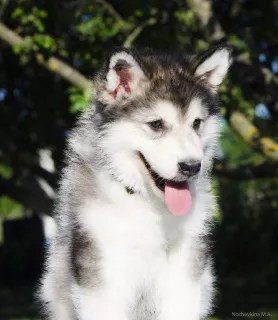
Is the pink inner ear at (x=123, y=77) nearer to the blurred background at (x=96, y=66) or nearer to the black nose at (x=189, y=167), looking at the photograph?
the black nose at (x=189, y=167)

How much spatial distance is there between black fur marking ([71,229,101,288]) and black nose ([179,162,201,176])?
0.71 metres

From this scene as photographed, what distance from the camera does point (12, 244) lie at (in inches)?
958

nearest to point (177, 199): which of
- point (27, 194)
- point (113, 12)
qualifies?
point (113, 12)

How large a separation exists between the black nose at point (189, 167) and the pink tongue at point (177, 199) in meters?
0.22

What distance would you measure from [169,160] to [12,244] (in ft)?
66.7

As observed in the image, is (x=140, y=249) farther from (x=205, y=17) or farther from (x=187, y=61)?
(x=205, y=17)

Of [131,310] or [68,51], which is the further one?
[68,51]

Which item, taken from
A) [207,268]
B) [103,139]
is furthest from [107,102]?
[207,268]

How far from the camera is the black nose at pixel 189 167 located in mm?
4602

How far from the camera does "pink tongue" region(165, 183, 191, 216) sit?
478 centimetres

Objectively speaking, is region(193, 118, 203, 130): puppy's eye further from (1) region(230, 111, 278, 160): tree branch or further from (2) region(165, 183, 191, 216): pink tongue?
(1) region(230, 111, 278, 160): tree branch

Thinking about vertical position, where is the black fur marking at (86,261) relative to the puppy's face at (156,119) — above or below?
below

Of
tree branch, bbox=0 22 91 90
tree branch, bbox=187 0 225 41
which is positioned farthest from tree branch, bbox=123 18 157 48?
tree branch, bbox=187 0 225 41

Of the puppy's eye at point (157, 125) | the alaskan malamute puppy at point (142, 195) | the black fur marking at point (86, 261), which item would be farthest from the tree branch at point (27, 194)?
the puppy's eye at point (157, 125)
